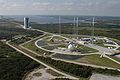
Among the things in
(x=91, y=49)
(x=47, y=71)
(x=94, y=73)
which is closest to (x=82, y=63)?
(x=94, y=73)

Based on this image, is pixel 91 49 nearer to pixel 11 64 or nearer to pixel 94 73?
pixel 94 73

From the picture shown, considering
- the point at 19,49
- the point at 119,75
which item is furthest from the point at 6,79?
the point at 19,49

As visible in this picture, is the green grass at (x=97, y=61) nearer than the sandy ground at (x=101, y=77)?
No

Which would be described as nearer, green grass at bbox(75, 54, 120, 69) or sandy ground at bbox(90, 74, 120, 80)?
sandy ground at bbox(90, 74, 120, 80)

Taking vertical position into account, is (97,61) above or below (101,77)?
above

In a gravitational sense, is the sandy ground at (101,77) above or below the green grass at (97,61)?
below

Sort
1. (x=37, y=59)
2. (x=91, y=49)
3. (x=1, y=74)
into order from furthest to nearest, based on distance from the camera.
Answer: (x=91, y=49), (x=37, y=59), (x=1, y=74)

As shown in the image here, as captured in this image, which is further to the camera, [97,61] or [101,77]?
[97,61]

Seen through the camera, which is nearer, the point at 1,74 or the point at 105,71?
the point at 1,74

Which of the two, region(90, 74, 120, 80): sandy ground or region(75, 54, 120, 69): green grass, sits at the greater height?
region(75, 54, 120, 69): green grass

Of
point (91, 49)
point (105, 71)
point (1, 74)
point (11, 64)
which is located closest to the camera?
point (1, 74)
